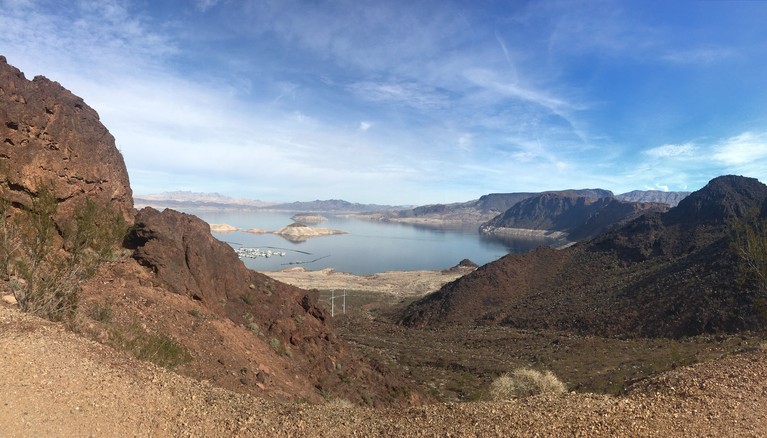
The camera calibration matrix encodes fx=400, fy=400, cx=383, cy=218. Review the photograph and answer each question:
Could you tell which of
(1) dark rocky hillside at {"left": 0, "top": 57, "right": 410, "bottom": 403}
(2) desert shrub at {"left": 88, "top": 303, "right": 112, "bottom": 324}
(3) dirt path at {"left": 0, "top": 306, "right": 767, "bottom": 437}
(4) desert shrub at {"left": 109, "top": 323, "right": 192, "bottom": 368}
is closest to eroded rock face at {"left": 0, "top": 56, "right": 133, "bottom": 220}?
(1) dark rocky hillside at {"left": 0, "top": 57, "right": 410, "bottom": 403}

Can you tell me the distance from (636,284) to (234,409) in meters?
38.7

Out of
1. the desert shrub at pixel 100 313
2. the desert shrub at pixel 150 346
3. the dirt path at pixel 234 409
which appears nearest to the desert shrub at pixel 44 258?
the desert shrub at pixel 100 313

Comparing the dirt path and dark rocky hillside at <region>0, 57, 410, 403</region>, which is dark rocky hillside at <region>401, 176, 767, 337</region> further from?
dark rocky hillside at <region>0, 57, 410, 403</region>

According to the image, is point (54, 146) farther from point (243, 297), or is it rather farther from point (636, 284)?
point (636, 284)

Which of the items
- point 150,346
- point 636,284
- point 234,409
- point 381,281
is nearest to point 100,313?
point 150,346

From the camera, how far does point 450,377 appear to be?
20109 millimetres

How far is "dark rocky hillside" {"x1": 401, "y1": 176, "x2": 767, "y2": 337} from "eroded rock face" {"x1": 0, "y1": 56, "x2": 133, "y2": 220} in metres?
27.7

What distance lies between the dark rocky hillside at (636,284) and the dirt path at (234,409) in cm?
1577

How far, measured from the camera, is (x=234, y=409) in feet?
23.9

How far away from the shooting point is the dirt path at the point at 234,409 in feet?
19.5

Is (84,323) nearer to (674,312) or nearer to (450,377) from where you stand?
(450,377)

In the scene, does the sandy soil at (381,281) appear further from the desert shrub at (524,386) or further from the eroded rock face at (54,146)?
the eroded rock face at (54,146)

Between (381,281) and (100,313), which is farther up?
(100,313)

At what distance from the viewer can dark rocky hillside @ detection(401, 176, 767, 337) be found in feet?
91.0
